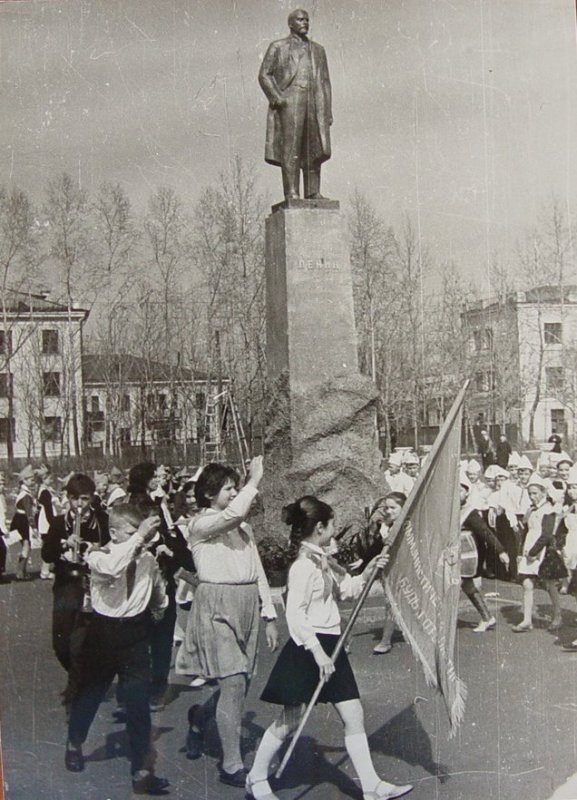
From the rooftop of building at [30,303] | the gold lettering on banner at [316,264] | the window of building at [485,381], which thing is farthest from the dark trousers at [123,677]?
the window of building at [485,381]

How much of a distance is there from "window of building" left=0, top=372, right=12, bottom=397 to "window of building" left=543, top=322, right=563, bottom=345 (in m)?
4.02

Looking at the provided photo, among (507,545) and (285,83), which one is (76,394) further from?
(507,545)

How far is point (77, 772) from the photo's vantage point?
4105 mm

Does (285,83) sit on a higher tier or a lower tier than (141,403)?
higher

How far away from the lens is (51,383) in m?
6.75

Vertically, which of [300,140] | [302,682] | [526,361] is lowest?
[302,682]

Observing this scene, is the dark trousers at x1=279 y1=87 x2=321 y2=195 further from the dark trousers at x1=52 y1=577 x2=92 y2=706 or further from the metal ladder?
the metal ladder

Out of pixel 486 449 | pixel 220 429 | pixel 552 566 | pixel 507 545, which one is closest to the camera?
pixel 552 566

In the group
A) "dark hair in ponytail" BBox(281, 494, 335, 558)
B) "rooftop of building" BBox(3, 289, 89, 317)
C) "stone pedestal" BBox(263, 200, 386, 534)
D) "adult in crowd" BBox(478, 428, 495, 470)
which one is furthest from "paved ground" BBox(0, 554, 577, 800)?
"adult in crowd" BBox(478, 428, 495, 470)

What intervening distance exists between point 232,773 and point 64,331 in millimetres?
4113

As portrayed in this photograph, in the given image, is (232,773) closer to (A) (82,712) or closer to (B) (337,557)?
(A) (82,712)

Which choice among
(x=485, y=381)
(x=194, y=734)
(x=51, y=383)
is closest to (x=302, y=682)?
(x=194, y=734)

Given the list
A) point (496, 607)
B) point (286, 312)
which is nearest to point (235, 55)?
point (286, 312)

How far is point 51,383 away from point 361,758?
397 cm
